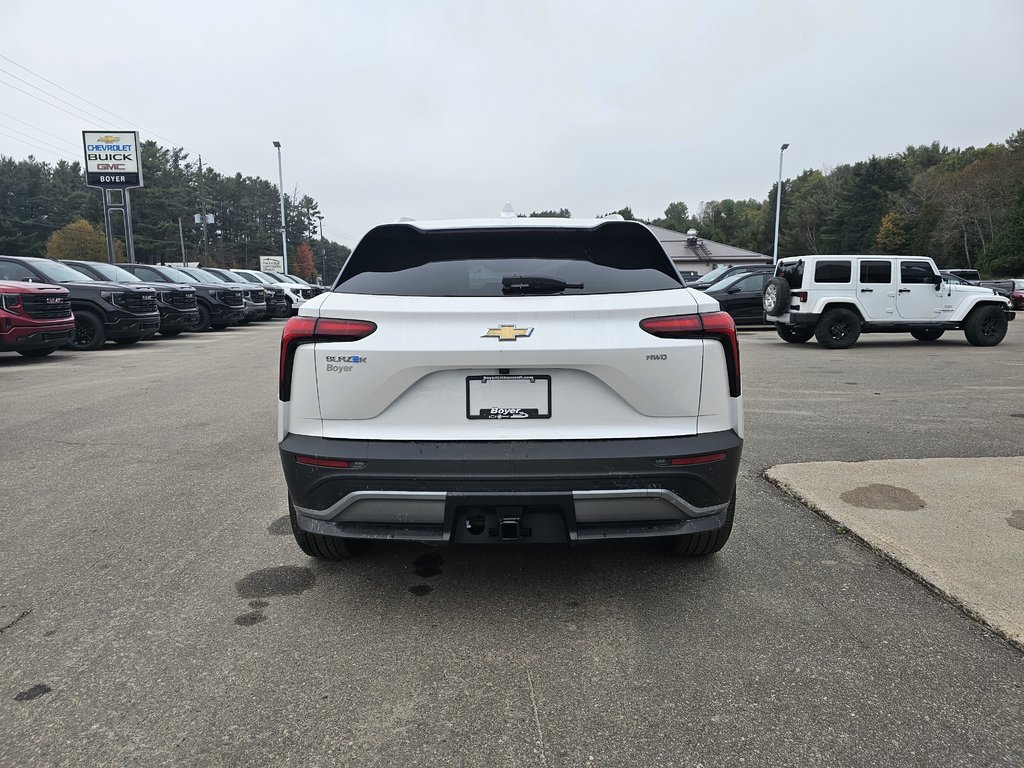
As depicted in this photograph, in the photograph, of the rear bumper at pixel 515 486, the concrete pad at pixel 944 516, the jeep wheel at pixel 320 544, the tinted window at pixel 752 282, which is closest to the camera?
the rear bumper at pixel 515 486

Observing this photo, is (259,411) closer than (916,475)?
No

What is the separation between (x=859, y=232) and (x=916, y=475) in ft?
268

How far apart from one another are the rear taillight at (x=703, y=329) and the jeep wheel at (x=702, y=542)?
0.73 metres

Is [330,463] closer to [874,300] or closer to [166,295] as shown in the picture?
[874,300]

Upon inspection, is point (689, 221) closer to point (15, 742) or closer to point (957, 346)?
point (957, 346)

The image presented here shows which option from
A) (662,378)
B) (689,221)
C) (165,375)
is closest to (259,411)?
(165,375)

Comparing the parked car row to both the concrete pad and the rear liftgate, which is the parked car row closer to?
the rear liftgate

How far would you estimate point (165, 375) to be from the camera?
1013cm

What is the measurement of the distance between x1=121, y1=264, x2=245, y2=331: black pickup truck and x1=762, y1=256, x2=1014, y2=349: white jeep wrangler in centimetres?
1448

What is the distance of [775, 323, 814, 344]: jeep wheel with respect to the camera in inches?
558

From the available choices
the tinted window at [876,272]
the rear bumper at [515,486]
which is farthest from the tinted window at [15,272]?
the tinted window at [876,272]

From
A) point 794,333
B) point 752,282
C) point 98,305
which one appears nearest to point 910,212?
point 752,282

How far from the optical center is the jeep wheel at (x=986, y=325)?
13875 mm

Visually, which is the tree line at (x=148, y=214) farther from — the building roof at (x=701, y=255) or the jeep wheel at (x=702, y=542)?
the jeep wheel at (x=702, y=542)
